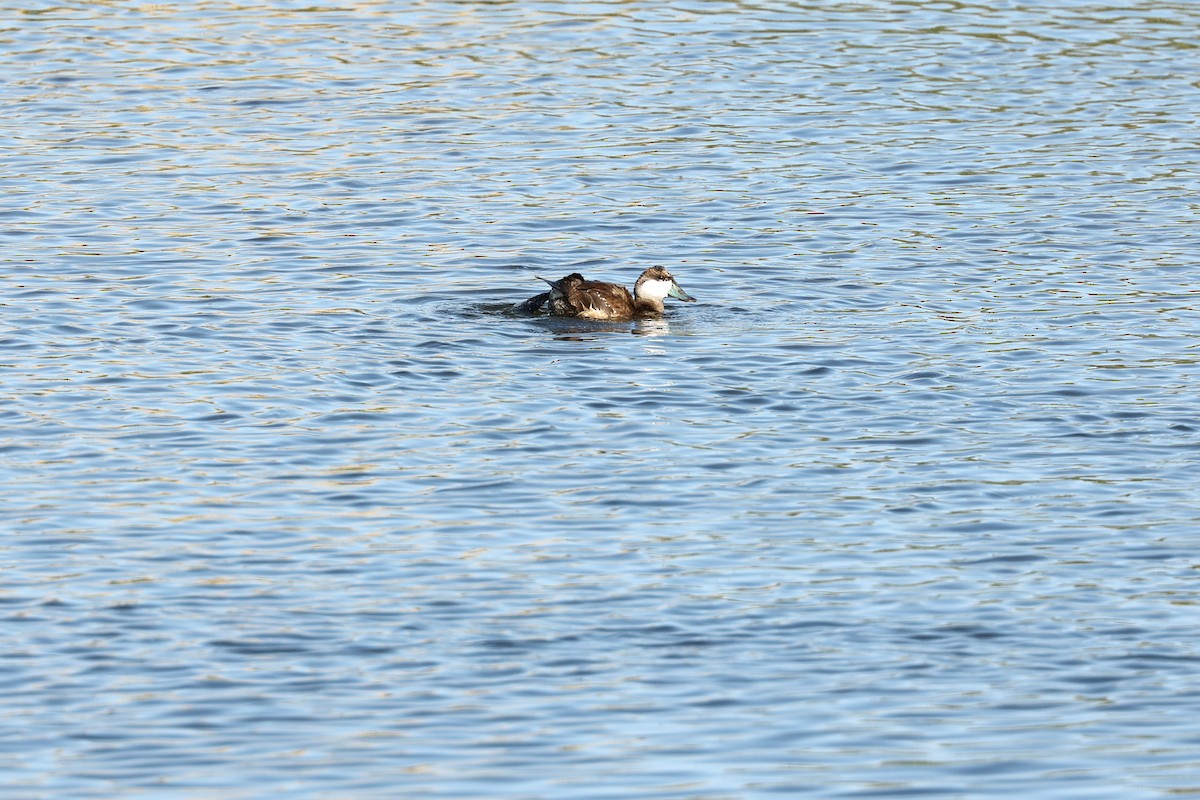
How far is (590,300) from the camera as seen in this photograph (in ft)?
57.0

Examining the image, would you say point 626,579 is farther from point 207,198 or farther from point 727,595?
point 207,198

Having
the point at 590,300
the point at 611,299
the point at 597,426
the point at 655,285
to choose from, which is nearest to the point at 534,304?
the point at 590,300

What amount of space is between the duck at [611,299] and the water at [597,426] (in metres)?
0.24

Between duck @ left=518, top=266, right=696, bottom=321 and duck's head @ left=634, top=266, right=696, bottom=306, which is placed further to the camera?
duck's head @ left=634, top=266, right=696, bottom=306

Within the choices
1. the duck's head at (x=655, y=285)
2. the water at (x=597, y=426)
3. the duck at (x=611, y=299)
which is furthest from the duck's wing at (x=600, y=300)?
the water at (x=597, y=426)

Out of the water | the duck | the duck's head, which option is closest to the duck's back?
the duck

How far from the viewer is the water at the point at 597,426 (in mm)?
9547

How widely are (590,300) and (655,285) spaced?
1.96 ft

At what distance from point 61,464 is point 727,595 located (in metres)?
4.65

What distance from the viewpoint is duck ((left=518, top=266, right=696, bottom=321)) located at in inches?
679

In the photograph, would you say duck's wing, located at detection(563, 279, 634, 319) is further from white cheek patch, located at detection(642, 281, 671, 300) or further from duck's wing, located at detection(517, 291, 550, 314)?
duck's wing, located at detection(517, 291, 550, 314)

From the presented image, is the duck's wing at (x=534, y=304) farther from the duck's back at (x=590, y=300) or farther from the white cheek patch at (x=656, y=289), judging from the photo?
the white cheek patch at (x=656, y=289)

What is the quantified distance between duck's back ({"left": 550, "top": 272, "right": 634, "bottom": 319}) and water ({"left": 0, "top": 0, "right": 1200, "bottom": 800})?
9.7 inches

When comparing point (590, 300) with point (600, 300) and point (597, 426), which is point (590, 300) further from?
point (597, 426)
